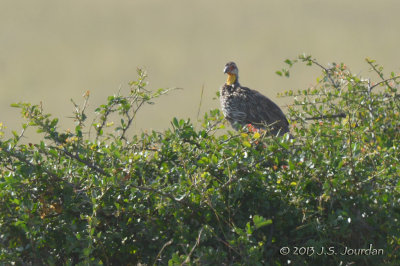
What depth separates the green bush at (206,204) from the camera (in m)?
3.42

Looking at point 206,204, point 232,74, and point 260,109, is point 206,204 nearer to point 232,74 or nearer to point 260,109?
point 260,109

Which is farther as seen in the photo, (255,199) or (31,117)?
(31,117)

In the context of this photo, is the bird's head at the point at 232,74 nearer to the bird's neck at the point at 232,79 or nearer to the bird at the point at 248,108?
the bird's neck at the point at 232,79

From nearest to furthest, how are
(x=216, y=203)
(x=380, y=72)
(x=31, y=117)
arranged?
(x=216, y=203) < (x=31, y=117) < (x=380, y=72)

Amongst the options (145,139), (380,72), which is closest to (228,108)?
(380,72)

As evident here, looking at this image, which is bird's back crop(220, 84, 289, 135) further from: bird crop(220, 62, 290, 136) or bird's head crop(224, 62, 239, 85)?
bird's head crop(224, 62, 239, 85)

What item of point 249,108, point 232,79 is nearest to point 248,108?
point 249,108

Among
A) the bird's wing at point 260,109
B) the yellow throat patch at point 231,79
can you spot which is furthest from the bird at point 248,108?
the yellow throat patch at point 231,79

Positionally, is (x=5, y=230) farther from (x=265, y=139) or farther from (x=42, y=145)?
(x=265, y=139)

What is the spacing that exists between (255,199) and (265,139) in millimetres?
442

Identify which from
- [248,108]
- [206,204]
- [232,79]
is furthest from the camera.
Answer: [232,79]

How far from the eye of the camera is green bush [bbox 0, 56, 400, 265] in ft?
11.2

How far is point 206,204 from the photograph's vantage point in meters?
3.48

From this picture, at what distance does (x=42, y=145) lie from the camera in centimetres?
386
